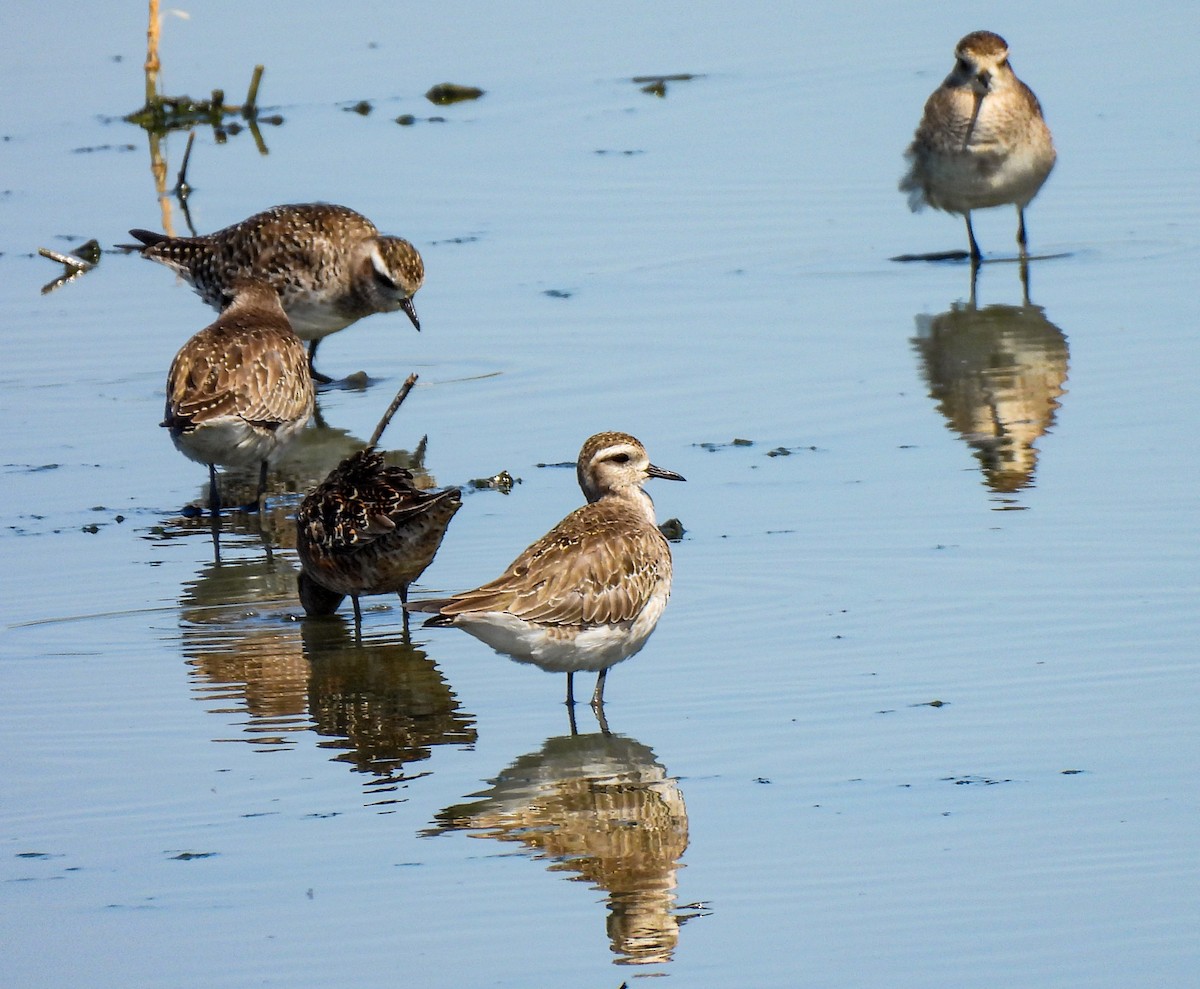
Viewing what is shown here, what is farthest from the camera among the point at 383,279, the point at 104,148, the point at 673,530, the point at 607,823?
the point at 104,148

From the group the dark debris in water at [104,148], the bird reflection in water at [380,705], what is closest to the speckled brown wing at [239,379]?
the bird reflection in water at [380,705]

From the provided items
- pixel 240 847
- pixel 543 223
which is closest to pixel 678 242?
pixel 543 223

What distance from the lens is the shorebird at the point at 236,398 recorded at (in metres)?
10.9

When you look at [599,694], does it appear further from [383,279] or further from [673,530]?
[383,279]

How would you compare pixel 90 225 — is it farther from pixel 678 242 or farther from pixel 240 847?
pixel 240 847

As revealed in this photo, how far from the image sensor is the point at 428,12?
80.9 ft

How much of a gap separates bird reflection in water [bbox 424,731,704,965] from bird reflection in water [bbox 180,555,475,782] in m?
0.39

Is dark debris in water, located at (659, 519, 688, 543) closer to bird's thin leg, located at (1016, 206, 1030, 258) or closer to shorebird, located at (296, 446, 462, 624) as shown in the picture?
shorebird, located at (296, 446, 462, 624)

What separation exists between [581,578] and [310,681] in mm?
1335

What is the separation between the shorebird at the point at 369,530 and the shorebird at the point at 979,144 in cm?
709

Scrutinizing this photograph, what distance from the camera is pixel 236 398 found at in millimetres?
11008

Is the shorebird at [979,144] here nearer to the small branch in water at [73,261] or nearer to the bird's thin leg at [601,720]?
the small branch in water at [73,261]

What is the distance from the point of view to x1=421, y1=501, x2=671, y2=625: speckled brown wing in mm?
8023

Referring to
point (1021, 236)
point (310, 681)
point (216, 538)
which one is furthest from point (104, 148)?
point (310, 681)
